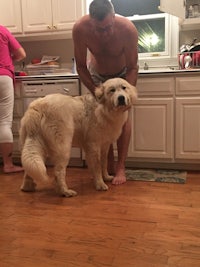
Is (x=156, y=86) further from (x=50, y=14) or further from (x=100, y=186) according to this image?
(x=50, y=14)

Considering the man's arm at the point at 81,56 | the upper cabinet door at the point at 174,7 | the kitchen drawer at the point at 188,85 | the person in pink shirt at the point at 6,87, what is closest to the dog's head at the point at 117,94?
the man's arm at the point at 81,56

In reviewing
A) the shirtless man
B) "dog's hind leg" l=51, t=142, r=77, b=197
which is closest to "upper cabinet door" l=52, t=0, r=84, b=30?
the shirtless man

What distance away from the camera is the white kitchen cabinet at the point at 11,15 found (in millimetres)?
3484

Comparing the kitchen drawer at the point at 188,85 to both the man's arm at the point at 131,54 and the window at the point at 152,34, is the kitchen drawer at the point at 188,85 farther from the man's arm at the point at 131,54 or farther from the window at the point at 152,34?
the window at the point at 152,34

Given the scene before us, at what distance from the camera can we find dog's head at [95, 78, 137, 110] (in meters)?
2.13

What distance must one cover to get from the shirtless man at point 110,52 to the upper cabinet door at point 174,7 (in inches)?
35.3

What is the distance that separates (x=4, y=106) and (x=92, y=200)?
131cm

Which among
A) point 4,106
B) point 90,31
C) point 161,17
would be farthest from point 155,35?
point 4,106

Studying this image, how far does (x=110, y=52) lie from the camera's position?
2479mm

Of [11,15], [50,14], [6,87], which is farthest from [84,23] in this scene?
[11,15]

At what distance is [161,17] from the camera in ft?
11.3

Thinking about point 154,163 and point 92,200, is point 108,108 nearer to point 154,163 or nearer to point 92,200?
point 92,200

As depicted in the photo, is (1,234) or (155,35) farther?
(155,35)

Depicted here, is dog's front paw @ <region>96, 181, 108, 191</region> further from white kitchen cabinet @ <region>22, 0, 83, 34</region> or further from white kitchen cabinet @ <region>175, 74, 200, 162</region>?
white kitchen cabinet @ <region>22, 0, 83, 34</region>
